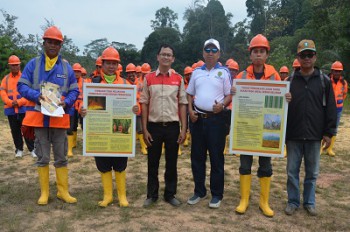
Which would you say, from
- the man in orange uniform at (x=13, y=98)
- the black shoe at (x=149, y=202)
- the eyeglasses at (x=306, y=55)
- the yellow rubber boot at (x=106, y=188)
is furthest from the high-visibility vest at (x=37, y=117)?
the eyeglasses at (x=306, y=55)

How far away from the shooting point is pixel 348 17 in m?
22.6

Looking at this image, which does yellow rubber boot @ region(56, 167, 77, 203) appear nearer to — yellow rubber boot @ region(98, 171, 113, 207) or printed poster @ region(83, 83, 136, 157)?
yellow rubber boot @ region(98, 171, 113, 207)

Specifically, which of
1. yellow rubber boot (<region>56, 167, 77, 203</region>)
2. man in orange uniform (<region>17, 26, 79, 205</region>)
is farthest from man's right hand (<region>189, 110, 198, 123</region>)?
yellow rubber boot (<region>56, 167, 77, 203</region>)

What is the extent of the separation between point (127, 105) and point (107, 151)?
692 mm

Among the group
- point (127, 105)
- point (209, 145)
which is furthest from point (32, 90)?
point (209, 145)

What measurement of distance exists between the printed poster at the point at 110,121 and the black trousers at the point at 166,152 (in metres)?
0.31

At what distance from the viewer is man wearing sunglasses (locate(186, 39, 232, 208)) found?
4.66 m

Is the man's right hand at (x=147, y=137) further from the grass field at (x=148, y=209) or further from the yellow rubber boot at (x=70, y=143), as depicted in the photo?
the yellow rubber boot at (x=70, y=143)

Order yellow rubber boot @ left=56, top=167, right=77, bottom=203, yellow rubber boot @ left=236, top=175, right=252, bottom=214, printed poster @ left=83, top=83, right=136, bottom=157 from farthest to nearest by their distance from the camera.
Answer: yellow rubber boot @ left=56, top=167, right=77, bottom=203
yellow rubber boot @ left=236, top=175, right=252, bottom=214
printed poster @ left=83, top=83, right=136, bottom=157

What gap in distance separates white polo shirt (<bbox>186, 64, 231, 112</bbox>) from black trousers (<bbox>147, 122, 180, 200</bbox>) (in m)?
0.51

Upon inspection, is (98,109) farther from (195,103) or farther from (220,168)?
(220,168)

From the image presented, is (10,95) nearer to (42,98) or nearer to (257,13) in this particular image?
(42,98)

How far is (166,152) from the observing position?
4.89 meters

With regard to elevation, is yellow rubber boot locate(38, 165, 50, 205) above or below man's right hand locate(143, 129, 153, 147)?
below
